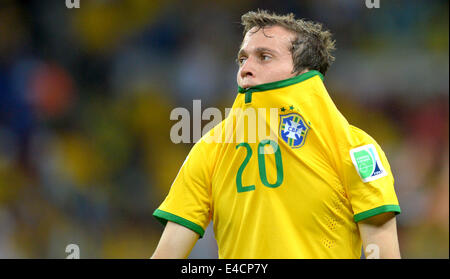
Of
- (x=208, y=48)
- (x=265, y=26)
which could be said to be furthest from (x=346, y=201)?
(x=208, y=48)

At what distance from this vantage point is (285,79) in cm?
230

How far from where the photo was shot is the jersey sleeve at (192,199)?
230cm

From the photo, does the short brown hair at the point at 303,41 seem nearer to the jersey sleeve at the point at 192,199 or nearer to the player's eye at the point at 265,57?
the player's eye at the point at 265,57

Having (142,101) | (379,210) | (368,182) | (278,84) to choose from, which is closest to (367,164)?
Result: (368,182)

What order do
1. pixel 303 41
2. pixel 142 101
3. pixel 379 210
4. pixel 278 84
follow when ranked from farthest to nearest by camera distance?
pixel 142 101 → pixel 303 41 → pixel 278 84 → pixel 379 210

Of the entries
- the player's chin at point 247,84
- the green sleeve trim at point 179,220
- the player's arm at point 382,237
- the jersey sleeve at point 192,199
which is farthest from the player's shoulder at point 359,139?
the green sleeve trim at point 179,220

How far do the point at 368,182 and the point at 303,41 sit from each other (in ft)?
2.15

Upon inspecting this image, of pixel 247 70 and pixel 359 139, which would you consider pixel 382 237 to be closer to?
pixel 359 139

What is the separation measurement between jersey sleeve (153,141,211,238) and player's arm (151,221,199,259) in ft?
0.08

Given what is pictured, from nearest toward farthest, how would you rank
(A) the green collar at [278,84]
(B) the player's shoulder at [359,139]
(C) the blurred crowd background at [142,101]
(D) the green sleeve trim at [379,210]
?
(D) the green sleeve trim at [379,210] < (B) the player's shoulder at [359,139] < (A) the green collar at [278,84] < (C) the blurred crowd background at [142,101]

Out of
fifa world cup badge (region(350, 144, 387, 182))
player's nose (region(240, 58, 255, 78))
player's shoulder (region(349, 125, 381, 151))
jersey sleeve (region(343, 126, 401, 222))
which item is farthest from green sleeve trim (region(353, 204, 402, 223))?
player's nose (region(240, 58, 255, 78))

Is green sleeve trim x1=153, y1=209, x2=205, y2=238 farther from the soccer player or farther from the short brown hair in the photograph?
the short brown hair

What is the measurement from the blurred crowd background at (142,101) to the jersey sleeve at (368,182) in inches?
98.0

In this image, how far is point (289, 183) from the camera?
2146 mm
